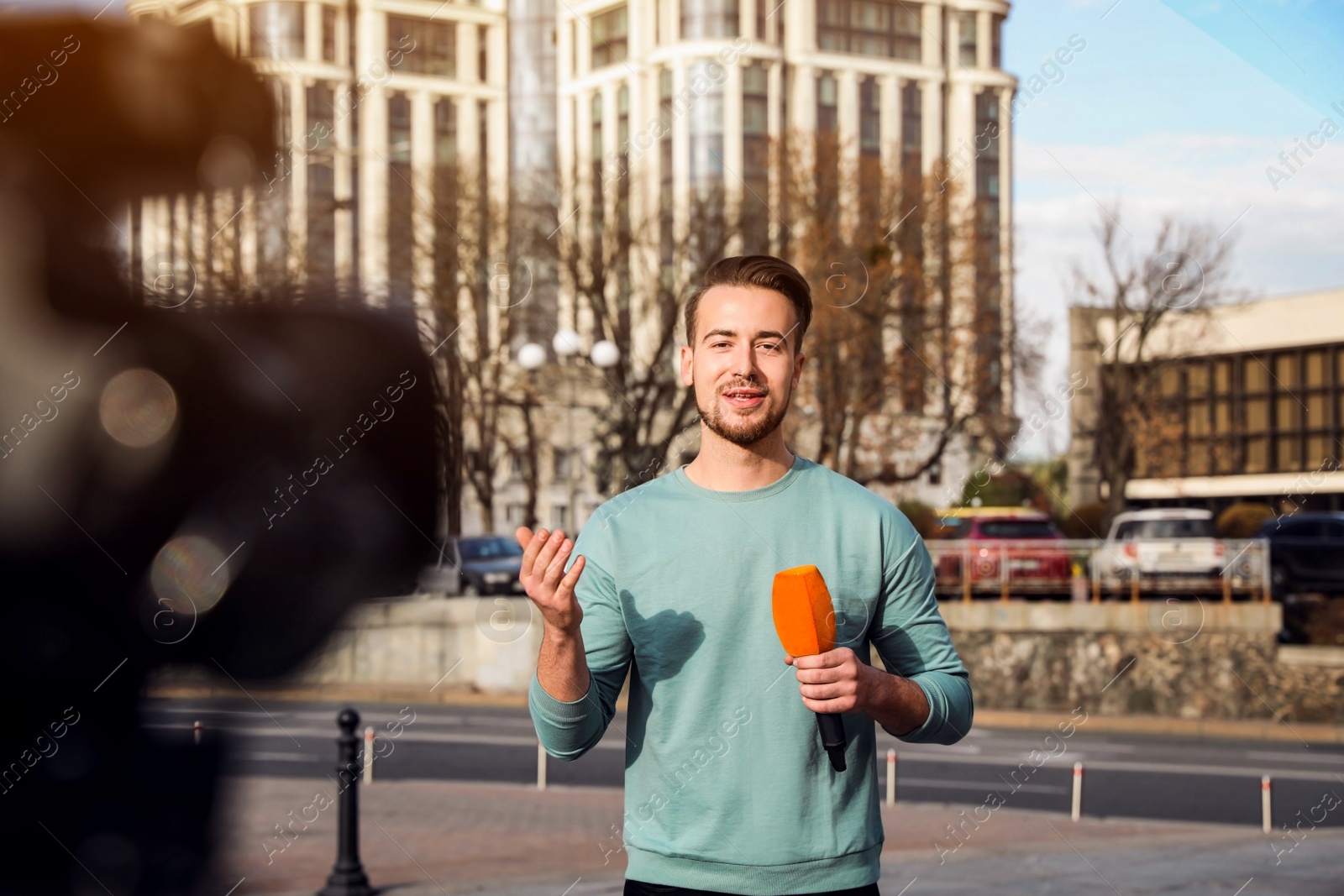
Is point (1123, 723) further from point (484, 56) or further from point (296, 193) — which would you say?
point (296, 193)

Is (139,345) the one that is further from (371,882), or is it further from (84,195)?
(371,882)

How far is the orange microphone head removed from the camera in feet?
4.84

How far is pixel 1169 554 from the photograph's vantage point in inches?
870

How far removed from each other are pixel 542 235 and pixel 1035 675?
10.3m

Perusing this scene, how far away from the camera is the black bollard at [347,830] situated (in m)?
6.57

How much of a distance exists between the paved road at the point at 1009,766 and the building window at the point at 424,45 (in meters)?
4.14

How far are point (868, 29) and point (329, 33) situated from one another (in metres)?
53.8

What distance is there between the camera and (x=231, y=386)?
1.04m

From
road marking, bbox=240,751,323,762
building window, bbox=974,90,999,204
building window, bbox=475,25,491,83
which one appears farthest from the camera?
building window, bbox=974,90,999,204

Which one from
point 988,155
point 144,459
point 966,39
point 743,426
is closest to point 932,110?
point 966,39

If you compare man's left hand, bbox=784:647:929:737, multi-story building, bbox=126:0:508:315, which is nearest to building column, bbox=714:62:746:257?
multi-story building, bbox=126:0:508:315

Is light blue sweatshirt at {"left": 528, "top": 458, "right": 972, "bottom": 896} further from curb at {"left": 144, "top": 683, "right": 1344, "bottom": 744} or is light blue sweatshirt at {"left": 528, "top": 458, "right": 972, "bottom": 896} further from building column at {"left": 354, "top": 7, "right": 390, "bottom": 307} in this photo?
curb at {"left": 144, "top": 683, "right": 1344, "bottom": 744}

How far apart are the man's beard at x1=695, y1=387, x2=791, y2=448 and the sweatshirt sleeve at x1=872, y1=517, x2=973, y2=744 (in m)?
0.23

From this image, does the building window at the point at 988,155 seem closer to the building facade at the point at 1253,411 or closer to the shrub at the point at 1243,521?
the building facade at the point at 1253,411
